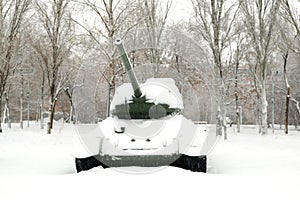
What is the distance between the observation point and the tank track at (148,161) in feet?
22.5

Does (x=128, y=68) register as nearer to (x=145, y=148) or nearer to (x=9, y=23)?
(x=145, y=148)

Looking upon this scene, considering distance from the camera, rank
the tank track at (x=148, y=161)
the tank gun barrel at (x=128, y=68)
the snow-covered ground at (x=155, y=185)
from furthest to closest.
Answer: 1. the tank gun barrel at (x=128, y=68)
2. the tank track at (x=148, y=161)
3. the snow-covered ground at (x=155, y=185)

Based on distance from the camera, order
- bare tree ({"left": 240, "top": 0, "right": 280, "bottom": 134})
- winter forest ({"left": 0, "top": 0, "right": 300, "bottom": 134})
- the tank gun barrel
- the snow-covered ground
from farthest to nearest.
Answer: bare tree ({"left": 240, "top": 0, "right": 280, "bottom": 134}), winter forest ({"left": 0, "top": 0, "right": 300, "bottom": 134}), the tank gun barrel, the snow-covered ground

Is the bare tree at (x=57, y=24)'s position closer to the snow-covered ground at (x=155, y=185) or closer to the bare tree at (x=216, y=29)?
the bare tree at (x=216, y=29)

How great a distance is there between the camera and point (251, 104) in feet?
99.6

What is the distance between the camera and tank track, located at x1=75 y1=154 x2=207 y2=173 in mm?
6852

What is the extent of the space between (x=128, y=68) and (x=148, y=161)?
6.38 ft

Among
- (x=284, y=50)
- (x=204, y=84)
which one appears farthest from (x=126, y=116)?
(x=284, y=50)

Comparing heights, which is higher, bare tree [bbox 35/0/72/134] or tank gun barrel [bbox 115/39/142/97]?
bare tree [bbox 35/0/72/134]

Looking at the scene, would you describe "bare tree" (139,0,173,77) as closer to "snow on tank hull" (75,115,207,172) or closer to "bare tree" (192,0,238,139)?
"bare tree" (192,0,238,139)

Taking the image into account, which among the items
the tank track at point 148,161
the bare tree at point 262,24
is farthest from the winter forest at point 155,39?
the tank track at point 148,161

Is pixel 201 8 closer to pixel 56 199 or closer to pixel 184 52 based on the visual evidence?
pixel 184 52

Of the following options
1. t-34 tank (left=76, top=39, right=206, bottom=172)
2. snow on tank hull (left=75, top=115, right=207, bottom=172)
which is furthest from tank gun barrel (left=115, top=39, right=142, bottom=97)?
snow on tank hull (left=75, top=115, right=207, bottom=172)

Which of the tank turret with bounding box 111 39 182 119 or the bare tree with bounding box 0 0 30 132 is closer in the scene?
the tank turret with bounding box 111 39 182 119
